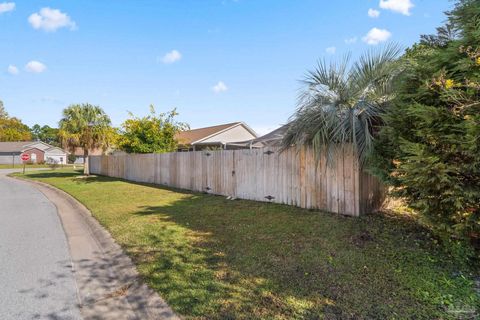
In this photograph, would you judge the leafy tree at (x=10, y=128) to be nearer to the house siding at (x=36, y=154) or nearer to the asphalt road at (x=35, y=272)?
the house siding at (x=36, y=154)

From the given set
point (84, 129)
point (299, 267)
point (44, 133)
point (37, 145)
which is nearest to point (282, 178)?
point (299, 267)

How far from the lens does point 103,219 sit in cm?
625

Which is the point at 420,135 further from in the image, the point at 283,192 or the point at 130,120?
the point at 130,120

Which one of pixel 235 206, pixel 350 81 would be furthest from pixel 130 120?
pixel 350 81

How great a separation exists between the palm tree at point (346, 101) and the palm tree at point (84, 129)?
18.1 m

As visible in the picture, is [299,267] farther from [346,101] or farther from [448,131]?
[346,101]

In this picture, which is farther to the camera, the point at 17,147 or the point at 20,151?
the point at 17,147

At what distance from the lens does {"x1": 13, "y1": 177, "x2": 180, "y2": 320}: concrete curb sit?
2604 millimetres

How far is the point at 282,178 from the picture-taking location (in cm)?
688

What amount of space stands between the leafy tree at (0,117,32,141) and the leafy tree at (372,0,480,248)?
78.0 metres

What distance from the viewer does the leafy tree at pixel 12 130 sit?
58.8 metres

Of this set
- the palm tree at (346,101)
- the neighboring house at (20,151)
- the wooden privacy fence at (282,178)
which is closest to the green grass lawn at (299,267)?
the wooden privacy fence at (282,178)

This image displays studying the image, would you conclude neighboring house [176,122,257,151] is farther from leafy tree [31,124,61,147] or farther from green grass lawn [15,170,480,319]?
leafy tree [31,124,61,147]

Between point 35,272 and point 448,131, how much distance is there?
18.2 feet
